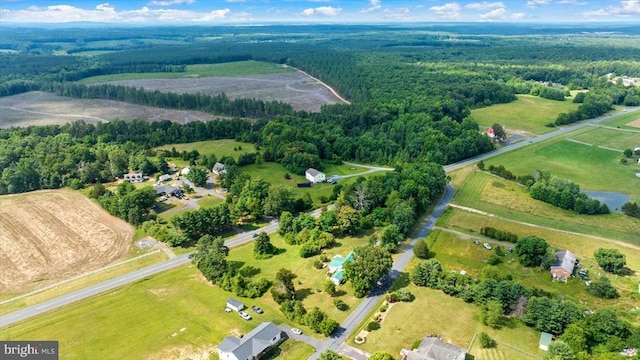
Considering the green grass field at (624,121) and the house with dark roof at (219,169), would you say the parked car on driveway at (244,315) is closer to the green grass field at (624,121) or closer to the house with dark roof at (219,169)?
the house with dark roof at (219,169)

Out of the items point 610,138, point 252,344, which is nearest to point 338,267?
point 252,344

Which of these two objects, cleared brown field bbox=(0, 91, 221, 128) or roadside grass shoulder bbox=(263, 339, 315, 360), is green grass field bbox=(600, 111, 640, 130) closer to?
cleared brown field bbox=(0, 91, 221, 128)

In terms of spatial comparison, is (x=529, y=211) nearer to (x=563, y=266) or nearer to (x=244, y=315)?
(x=563, y=266)

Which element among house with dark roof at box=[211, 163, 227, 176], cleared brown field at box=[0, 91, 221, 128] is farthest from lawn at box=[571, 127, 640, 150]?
cleared brown field at box=[0, 91, 221, 128]

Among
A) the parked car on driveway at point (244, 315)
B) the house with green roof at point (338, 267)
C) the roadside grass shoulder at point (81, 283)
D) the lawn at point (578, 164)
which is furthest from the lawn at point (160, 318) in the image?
the lawn at point (578, 164)

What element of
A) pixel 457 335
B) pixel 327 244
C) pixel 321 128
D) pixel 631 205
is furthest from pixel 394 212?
pixel 321 128

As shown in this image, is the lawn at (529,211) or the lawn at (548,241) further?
the lawn at (529,211)
